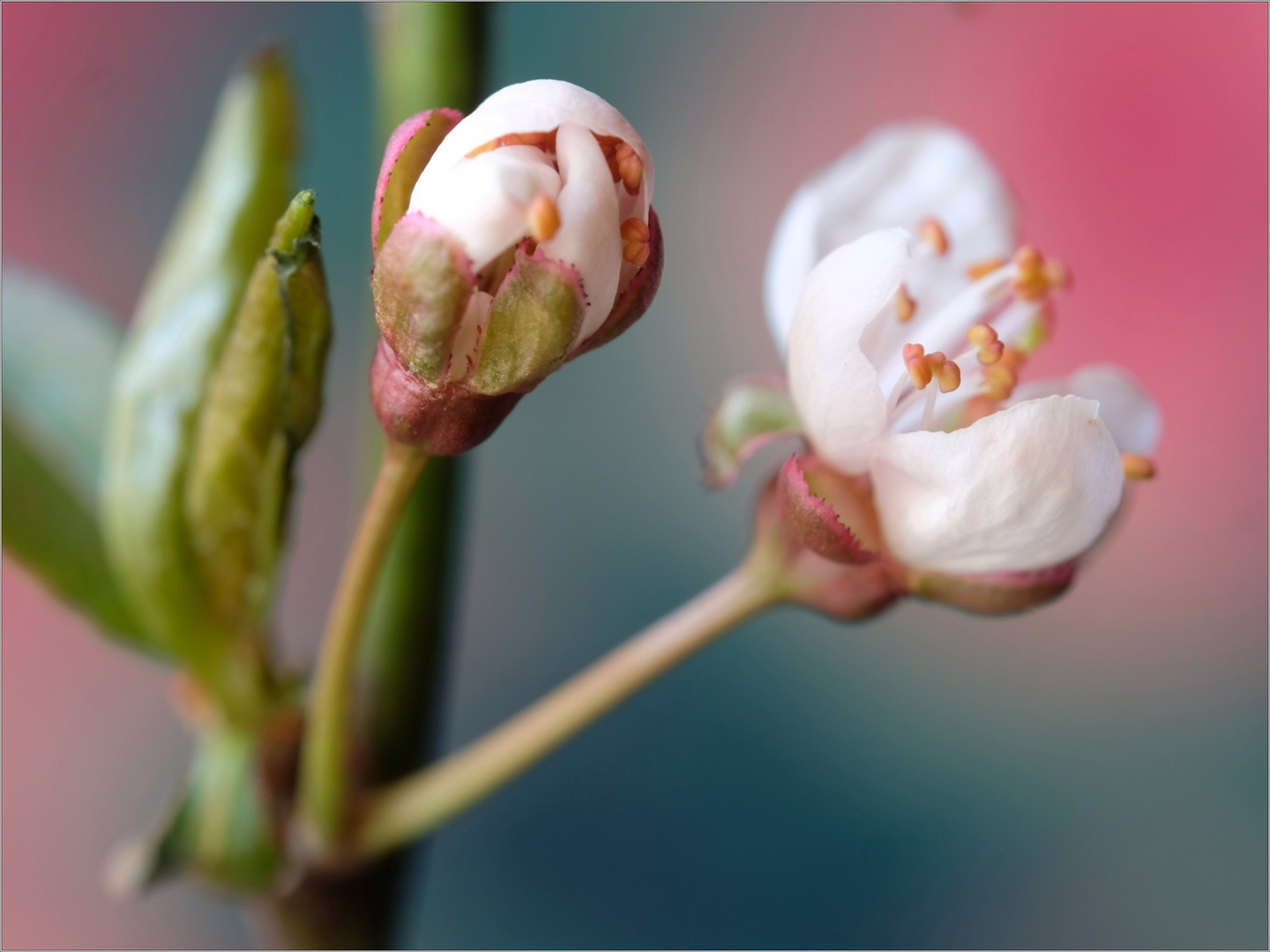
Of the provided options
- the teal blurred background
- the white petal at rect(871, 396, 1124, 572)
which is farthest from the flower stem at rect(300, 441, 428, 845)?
the teal blurred background

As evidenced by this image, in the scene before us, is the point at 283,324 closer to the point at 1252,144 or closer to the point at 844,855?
the point at 844,855

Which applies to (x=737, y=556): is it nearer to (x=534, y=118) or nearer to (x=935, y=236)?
(x=935, y=236)

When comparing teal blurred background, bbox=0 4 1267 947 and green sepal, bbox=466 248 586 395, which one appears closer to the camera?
green sepal, bbox=466 248 586 395

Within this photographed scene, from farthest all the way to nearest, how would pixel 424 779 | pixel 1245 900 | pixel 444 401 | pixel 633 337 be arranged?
1. pixel 633 337
2. pixel 1245 900
3. pixel 424 779
4. pixel 444 401

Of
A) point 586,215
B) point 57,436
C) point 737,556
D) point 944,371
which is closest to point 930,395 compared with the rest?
point 944,371

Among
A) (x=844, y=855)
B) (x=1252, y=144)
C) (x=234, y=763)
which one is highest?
(x=1252, y=144)

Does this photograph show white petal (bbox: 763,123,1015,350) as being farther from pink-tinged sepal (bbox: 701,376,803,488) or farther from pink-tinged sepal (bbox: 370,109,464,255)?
pink-tinged sepal (bbox: 370,109,464,255)

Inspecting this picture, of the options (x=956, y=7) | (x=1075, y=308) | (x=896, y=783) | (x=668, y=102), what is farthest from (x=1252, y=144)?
(x=956, y=7)
